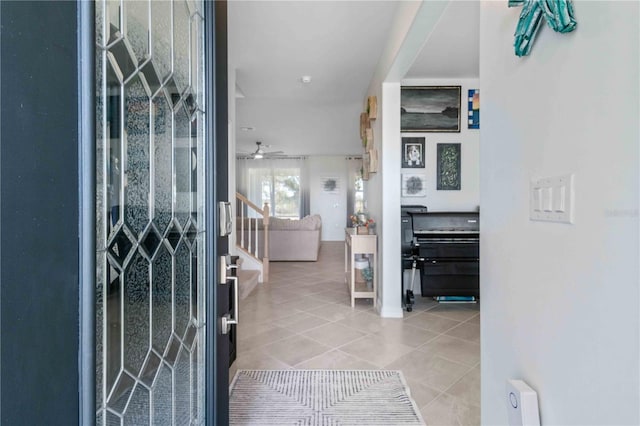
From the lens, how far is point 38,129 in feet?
1.53

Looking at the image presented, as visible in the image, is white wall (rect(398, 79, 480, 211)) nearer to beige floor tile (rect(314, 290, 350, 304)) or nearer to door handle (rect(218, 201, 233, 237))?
beige floor tile (rect(314, 290, 350, 304))

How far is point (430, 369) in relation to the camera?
88.7 inches

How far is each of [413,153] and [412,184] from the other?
14.4 inches

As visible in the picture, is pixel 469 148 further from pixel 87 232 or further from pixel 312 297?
pixel 87 232

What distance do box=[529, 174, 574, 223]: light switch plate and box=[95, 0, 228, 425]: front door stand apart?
946mm

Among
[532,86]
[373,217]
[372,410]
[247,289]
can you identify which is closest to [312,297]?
[247,289]

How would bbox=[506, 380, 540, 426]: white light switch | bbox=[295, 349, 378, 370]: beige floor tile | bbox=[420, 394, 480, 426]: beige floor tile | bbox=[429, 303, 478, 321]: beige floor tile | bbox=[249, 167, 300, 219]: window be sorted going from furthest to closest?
bbox=[249, 167, 300, 219]: window → bbox=[429, 303, 478, 321]: beige floor tile → bbox=[295, 349, 378, 370]: beige floor tile → bbox=[420, 394, 480, 426]: beige floor tile → bbox=[506, 380, 540, 426]: white light switch

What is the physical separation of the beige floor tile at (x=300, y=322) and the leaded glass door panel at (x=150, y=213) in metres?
1.99

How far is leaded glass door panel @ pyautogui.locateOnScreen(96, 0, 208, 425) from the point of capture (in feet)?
2.18

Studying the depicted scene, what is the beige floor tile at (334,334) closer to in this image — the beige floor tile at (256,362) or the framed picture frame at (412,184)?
the beige floor tile at (256,362)

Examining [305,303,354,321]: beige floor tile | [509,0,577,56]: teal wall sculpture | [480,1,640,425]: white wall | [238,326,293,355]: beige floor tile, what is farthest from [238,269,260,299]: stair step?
[509,0,577,56]: teal wall sculpture

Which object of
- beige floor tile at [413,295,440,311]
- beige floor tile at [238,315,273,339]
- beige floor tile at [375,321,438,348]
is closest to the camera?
beige floor tile at [375,321,438,348]

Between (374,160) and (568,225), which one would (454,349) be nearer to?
(374,160)

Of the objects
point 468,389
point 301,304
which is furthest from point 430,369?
point 301,304
